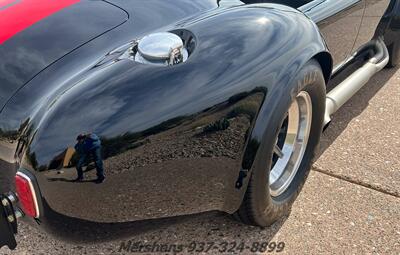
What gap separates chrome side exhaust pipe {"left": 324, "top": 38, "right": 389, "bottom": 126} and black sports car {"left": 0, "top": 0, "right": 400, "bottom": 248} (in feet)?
1.16

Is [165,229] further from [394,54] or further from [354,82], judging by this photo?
[394,54]

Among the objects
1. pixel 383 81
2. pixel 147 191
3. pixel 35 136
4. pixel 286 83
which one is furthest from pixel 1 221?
pixel 383 81

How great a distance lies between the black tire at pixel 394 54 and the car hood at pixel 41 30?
2640 mm

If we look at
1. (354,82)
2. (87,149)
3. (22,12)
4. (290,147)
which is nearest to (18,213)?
(87,149)

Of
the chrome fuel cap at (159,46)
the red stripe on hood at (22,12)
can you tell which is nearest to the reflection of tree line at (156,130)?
the chrome fuel cap at (159,46)

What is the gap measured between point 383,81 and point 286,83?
247cm

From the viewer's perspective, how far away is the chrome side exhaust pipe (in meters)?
2.57

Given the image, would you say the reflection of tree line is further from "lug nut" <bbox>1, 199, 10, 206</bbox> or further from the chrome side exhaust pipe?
the chrome side exhaust pipe

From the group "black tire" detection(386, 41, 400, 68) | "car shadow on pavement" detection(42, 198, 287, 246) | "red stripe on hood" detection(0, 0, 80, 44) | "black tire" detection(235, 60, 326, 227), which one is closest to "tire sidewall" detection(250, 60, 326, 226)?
"black tire" detection(235, 60, 326, 227)

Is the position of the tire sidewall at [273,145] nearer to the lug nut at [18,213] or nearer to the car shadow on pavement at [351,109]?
the car shadow on pavement at [351,109]

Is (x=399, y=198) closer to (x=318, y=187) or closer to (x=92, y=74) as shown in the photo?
(x=318, y=187)

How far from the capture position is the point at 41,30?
200 cm

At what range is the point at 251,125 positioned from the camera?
68.8 inches

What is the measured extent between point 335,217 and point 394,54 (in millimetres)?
2212
